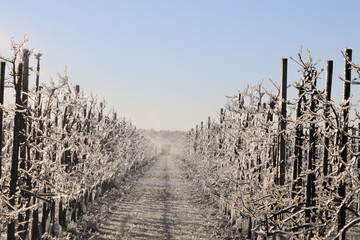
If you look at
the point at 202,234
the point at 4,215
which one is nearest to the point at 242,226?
the point at 202,234

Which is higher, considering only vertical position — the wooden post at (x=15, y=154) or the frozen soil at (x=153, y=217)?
the wooden post at (x=15, y=154)

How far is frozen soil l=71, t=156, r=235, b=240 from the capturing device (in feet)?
62.0

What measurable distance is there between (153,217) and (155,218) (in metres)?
0.29

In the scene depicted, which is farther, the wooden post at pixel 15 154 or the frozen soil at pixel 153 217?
the frozen soil at pixel 153 217

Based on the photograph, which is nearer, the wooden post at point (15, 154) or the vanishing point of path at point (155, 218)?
the wooden post at point (15, 154)

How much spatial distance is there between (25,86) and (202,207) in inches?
662

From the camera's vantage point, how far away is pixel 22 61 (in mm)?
11062

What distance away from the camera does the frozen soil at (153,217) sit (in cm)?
1891

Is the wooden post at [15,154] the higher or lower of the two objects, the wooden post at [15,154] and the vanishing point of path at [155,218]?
the higher

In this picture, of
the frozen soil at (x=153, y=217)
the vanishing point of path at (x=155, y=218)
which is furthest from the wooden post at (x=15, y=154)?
the vanishing point of path at (x=155, y=218)

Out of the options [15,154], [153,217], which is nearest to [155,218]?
[153,217]

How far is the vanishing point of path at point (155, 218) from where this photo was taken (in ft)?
62.2

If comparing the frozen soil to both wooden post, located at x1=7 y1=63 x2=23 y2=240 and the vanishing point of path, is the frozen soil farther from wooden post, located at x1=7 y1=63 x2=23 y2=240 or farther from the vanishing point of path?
wooden post, located at x1=7 y1=63 x2=23 y2=240

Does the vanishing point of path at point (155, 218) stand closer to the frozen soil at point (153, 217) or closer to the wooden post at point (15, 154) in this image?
the frozen soil at point (153, 217)
